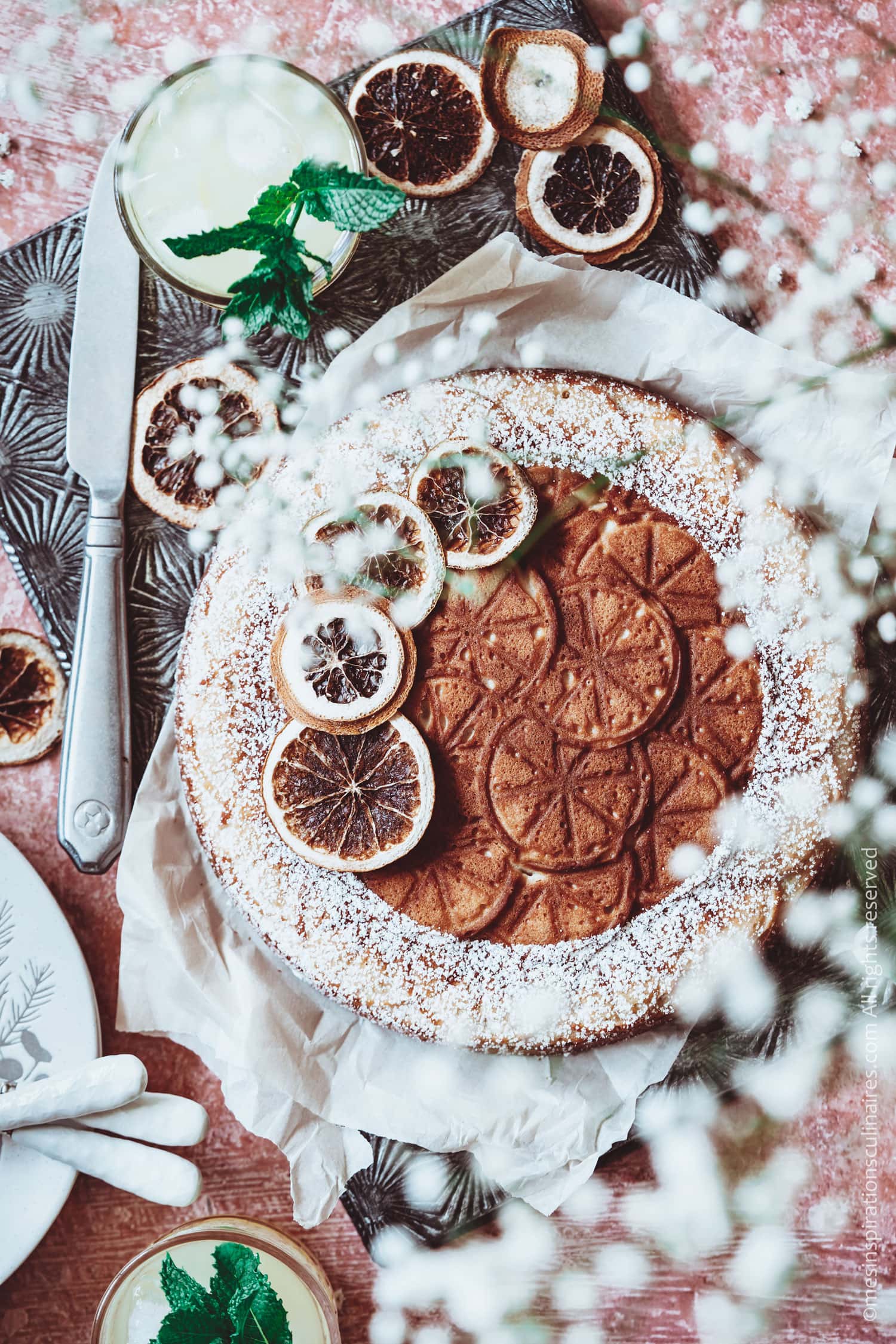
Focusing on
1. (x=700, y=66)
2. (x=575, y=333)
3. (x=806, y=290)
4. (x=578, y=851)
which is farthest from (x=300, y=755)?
(x=700, y=66)

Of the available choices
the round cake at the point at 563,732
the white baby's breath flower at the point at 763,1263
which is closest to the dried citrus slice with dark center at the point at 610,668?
the round cake at the point at 563,732

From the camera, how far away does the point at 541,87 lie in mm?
2404

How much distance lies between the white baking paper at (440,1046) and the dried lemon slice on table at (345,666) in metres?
0.48

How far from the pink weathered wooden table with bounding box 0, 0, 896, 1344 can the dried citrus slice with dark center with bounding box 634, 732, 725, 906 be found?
836 millimetres

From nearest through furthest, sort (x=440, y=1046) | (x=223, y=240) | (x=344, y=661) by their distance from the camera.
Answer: (x=344, y=661)
(x=223, y=240)
(x=440, y=1046)

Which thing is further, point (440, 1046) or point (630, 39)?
point (630, 39)

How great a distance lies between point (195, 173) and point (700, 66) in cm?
136

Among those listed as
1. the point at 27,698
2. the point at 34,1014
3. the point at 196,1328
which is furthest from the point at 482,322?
the point at 196,1328

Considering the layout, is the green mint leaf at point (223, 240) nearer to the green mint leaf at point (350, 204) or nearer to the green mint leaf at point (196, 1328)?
the green mint leaf at point (350, 204)

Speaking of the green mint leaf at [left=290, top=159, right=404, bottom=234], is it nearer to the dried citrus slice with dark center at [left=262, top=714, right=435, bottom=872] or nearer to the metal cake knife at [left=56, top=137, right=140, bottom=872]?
the metal cake knife at [left=56, top=137, right=140, bottom=872]

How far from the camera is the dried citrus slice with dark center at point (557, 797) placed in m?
2.19

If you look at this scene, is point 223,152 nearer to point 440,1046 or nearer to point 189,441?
point 189,441

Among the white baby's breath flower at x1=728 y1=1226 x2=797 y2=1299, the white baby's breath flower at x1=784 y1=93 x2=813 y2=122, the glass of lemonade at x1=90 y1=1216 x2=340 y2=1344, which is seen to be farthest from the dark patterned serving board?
the white baby's breath flower at x1=728 y1=1226 x2=797 y2=1299

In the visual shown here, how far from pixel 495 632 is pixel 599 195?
1.14 metres
